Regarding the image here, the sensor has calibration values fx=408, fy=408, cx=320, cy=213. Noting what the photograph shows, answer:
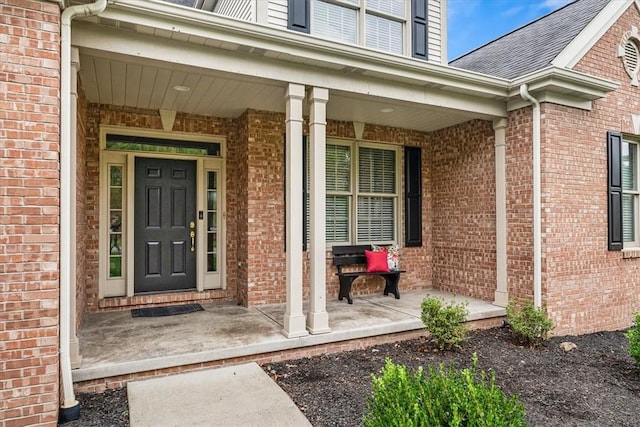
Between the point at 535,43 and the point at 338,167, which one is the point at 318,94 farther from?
the point at 535,43

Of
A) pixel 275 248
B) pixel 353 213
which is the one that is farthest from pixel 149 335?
pixel 353 213

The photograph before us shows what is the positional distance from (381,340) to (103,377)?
2774 millimetres

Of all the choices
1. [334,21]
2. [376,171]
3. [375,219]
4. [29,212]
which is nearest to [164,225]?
[29,212]

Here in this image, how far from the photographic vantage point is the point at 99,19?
10.6 feet

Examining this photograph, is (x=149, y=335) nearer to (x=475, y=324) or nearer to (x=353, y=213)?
(x=353, y=213)

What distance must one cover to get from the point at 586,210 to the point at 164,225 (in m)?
5.62

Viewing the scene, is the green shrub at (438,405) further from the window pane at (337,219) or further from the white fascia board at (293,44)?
the window pane at (337,219)

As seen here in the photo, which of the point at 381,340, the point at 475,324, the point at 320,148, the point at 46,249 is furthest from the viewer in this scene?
the point at 475,324

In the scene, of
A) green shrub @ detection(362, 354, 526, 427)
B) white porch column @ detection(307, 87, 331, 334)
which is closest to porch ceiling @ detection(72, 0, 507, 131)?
white porch column @ detection(307, 87, 331, 334)

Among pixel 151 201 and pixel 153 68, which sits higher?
pixel 153 68

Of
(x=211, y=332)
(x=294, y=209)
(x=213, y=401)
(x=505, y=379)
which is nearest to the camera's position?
(x=213, y=401)

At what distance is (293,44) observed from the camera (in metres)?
3.91

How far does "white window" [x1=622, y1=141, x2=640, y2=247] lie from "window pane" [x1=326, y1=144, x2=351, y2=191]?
4.07m

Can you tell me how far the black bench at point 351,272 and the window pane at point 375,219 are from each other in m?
0.25
